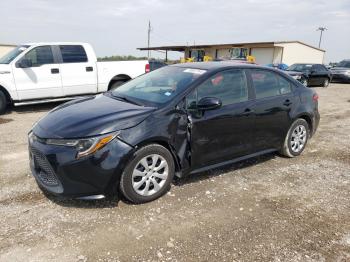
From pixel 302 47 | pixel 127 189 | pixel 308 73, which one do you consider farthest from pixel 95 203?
pixel 302 47

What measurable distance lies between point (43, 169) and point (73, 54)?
6436 millimetres

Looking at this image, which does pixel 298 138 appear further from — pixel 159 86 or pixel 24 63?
pixel 24 63

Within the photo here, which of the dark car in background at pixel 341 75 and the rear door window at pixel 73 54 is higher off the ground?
the rear door window at pixel 73 54

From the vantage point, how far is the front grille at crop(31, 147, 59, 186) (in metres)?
3.32

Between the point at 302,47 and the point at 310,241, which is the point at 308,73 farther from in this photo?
the point at 302,47

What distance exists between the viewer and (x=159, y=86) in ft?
13.9

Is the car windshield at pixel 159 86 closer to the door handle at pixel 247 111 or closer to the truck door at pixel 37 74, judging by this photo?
the door handle at pixel 247 111

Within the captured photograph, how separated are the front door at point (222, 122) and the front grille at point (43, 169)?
5.27 ft

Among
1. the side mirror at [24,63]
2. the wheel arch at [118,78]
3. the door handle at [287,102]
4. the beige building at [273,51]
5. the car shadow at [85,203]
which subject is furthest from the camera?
the beige building at [273,51]

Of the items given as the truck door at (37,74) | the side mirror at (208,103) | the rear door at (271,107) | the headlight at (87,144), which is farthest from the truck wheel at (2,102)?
the rear door at (271,107)

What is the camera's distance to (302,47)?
115ft

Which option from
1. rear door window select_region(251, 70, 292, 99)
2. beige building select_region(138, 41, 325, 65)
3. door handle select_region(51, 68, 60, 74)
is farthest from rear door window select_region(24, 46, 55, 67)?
beige building select_region(138, 41, 325, 65)

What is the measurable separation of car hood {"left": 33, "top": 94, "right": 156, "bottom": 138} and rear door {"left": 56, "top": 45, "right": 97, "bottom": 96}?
5.34m

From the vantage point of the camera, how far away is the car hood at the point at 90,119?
10.8ft
